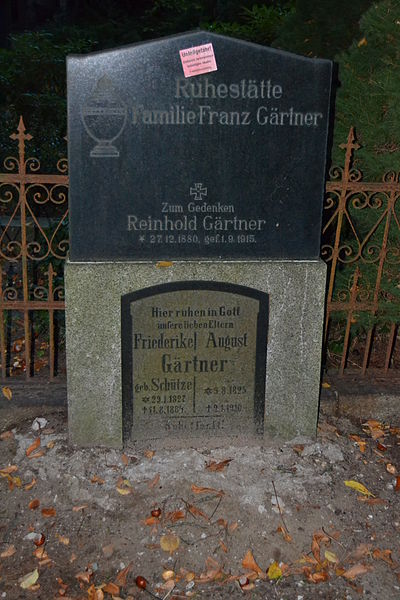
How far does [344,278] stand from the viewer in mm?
4742

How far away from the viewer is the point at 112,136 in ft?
11.2

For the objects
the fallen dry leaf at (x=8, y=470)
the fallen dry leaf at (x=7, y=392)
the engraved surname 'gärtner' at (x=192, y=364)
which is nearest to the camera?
the fallen dry leaf at (x=8, y=470)

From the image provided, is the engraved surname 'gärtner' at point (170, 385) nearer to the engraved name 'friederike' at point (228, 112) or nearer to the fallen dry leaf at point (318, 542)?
the fallen dry leaf at point (318, 542)

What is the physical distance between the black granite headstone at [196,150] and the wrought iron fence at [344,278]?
494 mm

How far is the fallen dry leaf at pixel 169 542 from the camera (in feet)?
10.5

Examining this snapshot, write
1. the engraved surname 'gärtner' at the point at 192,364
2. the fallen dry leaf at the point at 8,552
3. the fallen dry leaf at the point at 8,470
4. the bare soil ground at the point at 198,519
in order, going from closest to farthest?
the bare soil ground at the point at 198,519, the fallen dry leaf at the point at 8,552, the fallen dry leaf at the point at 8,470, the engraved surname 'gärtner' at the point at 192,364

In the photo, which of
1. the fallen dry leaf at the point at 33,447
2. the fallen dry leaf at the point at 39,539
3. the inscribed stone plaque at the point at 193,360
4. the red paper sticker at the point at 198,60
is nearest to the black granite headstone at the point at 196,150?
the red paper sticker at the point at 198,60

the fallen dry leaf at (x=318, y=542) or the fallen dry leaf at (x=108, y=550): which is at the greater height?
the fallen dry leaf at (x=318, y=542)

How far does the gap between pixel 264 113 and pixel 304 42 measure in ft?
7.46

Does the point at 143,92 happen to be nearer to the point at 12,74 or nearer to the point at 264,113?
the point at 264,113

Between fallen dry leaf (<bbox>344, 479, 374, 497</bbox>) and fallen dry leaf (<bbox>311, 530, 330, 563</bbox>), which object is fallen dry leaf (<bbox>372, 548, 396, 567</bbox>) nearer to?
fallen dry leaf (<bbox>311, 530, 330, 563</bbox>)

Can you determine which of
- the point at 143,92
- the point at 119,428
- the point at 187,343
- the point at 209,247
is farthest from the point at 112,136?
the point at 119,428

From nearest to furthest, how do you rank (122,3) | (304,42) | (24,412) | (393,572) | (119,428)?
(393,572) < (119,428) < (24,412) < (304,42) < (122,3)

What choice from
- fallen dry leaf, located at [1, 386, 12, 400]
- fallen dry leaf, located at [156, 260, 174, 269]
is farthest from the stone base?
fallen dry leaf, located at [1, 386, 12, 400]
